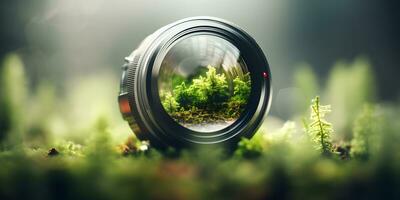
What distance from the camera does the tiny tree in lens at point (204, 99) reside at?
1.50 metres

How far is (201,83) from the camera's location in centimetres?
152

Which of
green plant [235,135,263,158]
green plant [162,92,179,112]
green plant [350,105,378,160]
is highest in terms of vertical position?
green plant [162,92,179,112]

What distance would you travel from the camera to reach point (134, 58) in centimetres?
153

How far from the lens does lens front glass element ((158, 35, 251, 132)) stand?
150cm

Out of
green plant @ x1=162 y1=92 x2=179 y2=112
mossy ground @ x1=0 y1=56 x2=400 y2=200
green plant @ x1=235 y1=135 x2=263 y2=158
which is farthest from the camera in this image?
green plant @ x1=162 y1=92 x2=179 y2=112

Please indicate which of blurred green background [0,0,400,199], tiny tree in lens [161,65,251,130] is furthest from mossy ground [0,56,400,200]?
tiny tree in lens [161,65,251,130]

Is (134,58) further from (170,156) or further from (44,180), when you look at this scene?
(44,180)

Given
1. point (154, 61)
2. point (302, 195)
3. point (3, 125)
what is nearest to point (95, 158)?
point (302, 195)

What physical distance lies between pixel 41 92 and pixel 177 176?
5.93 ft

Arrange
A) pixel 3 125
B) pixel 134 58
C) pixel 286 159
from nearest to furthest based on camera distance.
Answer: pixel 286 159
pixel 134 58
pixel 3 125

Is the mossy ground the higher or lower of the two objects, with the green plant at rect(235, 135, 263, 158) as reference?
lower

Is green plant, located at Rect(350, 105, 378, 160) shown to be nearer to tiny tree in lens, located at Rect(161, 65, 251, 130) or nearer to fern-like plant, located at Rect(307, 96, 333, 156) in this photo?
fern-like plant, located at Rect(307, 96, 333, 156)

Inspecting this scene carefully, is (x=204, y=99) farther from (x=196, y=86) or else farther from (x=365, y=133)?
(x=365, y=133)

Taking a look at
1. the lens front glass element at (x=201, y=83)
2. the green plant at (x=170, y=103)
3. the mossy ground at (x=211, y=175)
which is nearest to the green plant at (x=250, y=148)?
the mossy ground at (x=211, y=175)
